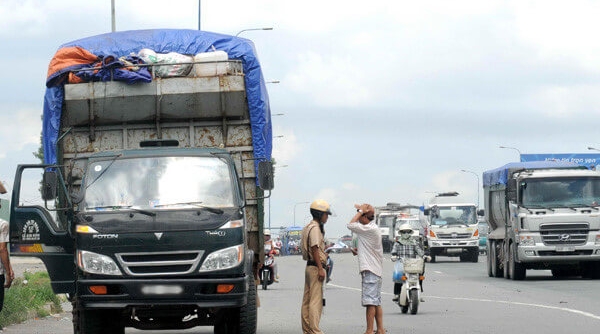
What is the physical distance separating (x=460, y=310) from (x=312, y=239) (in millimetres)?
8099

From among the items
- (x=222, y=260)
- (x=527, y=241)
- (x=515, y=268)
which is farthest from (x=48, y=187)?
(x=515, y=268)

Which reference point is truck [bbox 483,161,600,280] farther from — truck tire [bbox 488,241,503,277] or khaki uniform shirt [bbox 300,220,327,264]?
khaki uniform shirt [bbox 300,220,327,264]

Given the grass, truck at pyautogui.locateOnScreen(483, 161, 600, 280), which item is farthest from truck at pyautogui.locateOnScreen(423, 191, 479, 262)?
the grass

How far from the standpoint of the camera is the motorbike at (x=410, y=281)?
21.0m

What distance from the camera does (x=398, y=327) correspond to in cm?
1869

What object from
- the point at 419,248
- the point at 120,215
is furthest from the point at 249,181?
the point at 419,248

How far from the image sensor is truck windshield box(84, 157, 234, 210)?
14.1 metres

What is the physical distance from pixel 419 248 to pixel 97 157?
317 inches

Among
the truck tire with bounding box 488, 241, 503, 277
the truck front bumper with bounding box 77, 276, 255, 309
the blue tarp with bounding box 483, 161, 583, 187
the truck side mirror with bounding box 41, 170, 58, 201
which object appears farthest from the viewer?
the truck tire with bounding box 488, 241, 503, 277

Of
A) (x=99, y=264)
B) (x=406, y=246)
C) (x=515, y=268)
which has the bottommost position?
(x=515, y=268)

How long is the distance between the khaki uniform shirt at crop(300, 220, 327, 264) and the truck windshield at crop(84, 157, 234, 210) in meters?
1.29

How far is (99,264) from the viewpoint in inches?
531

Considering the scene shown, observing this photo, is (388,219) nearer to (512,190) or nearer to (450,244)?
(450,244)

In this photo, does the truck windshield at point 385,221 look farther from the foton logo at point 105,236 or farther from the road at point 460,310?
the foton logo at point 105,236
